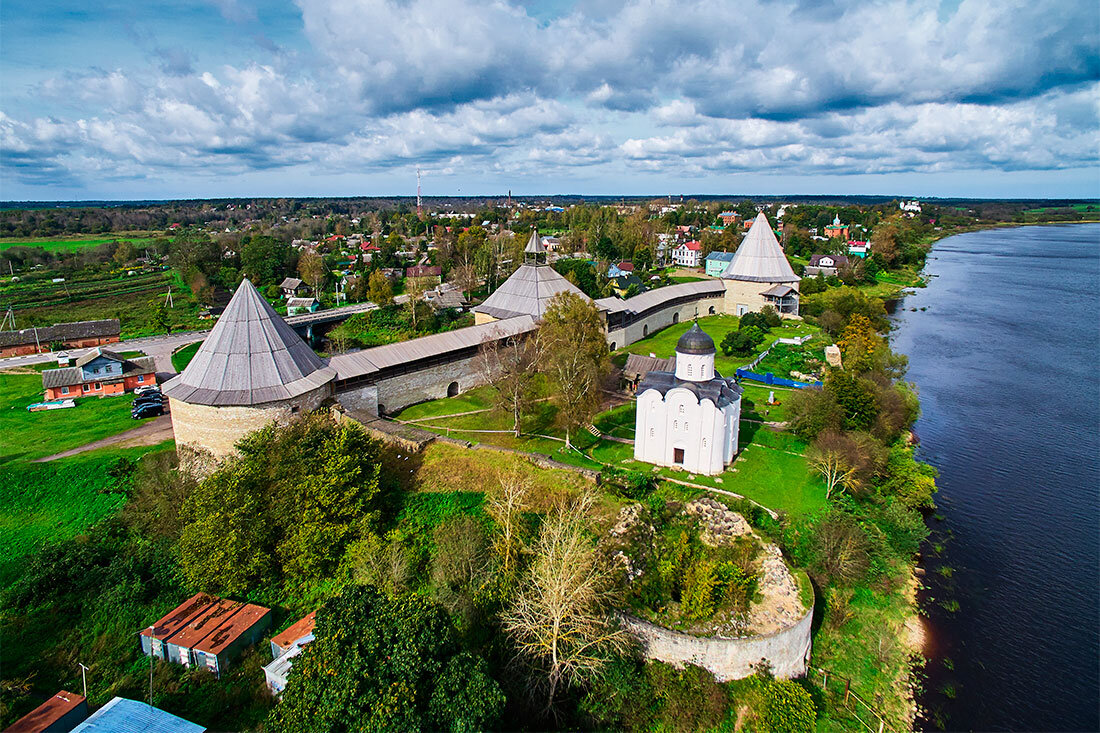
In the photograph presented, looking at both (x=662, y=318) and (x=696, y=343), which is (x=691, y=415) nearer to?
(x=696, y=343)

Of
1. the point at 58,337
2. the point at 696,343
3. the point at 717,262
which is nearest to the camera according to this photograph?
the point at 696,343

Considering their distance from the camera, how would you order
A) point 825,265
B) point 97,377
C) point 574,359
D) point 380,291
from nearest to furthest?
point 574,359, point 97,377, point 380,291, point 825,265

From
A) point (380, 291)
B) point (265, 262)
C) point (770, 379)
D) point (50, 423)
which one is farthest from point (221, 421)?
point (265, 262)

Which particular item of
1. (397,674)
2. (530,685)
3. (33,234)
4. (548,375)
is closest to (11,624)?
(397,674)

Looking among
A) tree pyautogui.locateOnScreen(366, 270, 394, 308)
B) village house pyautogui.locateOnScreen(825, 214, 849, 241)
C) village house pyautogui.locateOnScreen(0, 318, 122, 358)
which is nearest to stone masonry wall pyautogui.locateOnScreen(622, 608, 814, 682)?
tree pyautogui.locateOnScreen(366, 270, 394, 308)

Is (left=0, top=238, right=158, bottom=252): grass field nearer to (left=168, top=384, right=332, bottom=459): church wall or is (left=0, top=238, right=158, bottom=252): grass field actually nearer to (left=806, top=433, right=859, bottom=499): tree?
(left=168, top=384, right=332, bottom=459): church wall

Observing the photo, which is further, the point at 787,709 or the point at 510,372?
the point at 510,372

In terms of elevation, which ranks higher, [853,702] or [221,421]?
[221,421]
